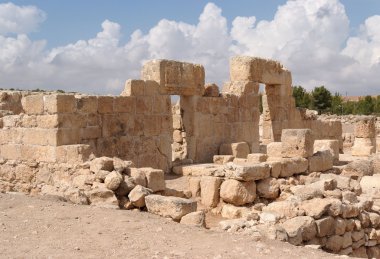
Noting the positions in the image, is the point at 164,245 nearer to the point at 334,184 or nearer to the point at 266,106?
Result: the point at 334,184

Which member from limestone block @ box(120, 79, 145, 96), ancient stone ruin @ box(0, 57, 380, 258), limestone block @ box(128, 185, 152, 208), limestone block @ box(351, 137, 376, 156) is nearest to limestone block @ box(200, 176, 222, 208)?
ancient stone ruin @ box(0, 57, 380, 258)

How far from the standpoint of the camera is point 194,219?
618 cm

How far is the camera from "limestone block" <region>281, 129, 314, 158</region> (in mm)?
10867

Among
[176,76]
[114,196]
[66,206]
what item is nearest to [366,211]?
[114,196]

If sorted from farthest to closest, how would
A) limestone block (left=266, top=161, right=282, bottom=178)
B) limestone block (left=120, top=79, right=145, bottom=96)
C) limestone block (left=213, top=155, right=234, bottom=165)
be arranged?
limestone block (left=213, top=155, right=234, bottom=165)
limestone block (left=120, top=79, right=145, bottom=96)
limestone block (left=266, top=161, right=282, bottom=178)

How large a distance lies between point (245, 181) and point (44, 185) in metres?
3.69

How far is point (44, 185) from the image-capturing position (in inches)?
359

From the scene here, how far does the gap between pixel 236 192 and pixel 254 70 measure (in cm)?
721

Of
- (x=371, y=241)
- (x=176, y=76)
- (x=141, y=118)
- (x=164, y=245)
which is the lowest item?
(x=371, y=241)

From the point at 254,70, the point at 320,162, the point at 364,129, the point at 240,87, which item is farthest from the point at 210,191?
the point at 364,129

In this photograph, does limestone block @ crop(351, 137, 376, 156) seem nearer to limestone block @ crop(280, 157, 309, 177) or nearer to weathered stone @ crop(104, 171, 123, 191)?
limestone block @ crop(280, 157, 309, 177)

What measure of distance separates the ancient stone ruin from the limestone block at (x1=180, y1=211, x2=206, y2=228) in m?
0.01

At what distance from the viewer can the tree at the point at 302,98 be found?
148 feet

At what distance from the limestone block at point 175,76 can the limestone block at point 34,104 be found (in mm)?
3149
